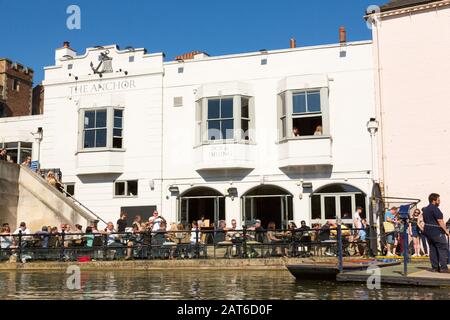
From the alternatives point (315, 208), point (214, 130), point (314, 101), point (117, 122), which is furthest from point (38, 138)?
point (315, 208)

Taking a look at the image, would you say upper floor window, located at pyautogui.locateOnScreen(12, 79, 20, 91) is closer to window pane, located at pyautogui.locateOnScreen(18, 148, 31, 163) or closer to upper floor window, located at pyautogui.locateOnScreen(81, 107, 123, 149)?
window pane, located at pyautogui.locateOnScreen(18, 148, 31, 163)

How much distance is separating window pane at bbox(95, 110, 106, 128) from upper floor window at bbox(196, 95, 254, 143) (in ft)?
15.0

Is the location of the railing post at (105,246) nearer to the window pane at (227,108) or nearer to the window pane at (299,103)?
the window pane at (227,108)

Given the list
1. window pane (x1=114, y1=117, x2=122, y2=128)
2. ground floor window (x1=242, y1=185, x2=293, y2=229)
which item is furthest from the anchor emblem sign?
ground floor window (x1=242, y1=185, x2=293, y2=229)

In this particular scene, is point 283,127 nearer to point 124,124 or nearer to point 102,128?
point 124,124

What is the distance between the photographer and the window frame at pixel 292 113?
22.8 meters

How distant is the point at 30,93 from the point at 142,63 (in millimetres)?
22917

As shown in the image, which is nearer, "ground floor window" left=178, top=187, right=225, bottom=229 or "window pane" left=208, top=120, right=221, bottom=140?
"window pane" left=208, top=120, right=221, bottom=140

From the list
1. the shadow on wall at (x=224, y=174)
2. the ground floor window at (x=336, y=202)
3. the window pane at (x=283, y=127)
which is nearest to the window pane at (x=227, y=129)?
the shadow on wall at (x=224, y=174)

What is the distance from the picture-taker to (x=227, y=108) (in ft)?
79.3

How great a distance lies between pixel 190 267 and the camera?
17688mm

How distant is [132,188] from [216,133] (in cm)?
461

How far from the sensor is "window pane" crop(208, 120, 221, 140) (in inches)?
949
